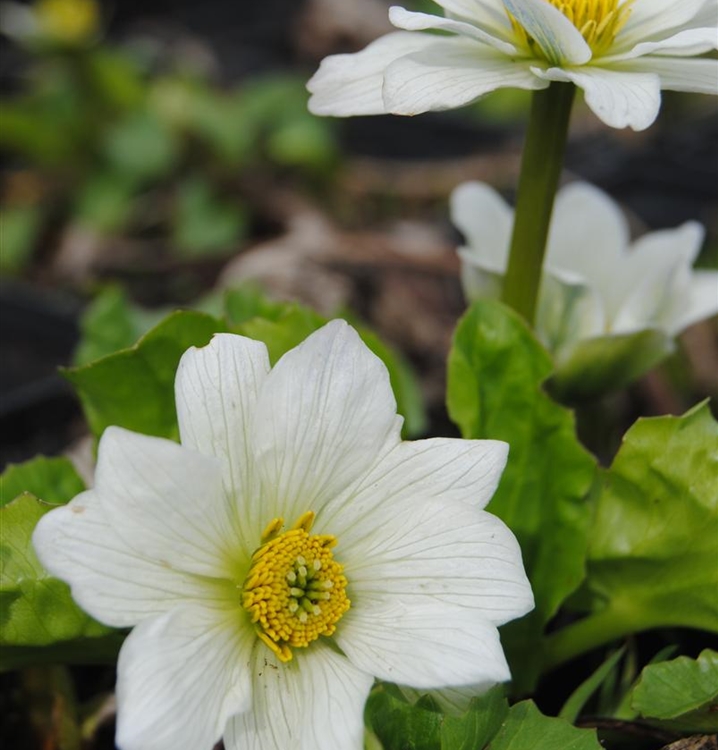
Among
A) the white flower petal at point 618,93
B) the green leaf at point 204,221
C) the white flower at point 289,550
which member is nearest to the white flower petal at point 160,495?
the white flower at point 289,550

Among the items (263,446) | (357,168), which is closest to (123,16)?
(357,168)

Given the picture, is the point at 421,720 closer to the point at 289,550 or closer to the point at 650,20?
the point at 289,550

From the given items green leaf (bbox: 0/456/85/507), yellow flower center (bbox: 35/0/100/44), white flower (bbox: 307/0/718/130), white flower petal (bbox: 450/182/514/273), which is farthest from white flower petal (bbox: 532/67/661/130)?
yellow flower center (bbox: 35/0/100/44)

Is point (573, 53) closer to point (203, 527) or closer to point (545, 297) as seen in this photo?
point (545, 297)

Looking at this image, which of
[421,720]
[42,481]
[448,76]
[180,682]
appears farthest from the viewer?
[42,481]

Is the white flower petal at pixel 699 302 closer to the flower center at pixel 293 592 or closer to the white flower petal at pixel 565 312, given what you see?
the white flower petal at pixel 565 312

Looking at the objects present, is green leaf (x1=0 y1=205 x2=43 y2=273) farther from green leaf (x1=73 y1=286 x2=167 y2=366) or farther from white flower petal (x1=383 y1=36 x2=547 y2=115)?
white flower petal (x1=383 y1=36 x2=547 y2=115)

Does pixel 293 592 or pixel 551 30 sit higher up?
pixel 551 30

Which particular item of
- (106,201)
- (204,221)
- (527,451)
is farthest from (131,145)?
(527,451)
